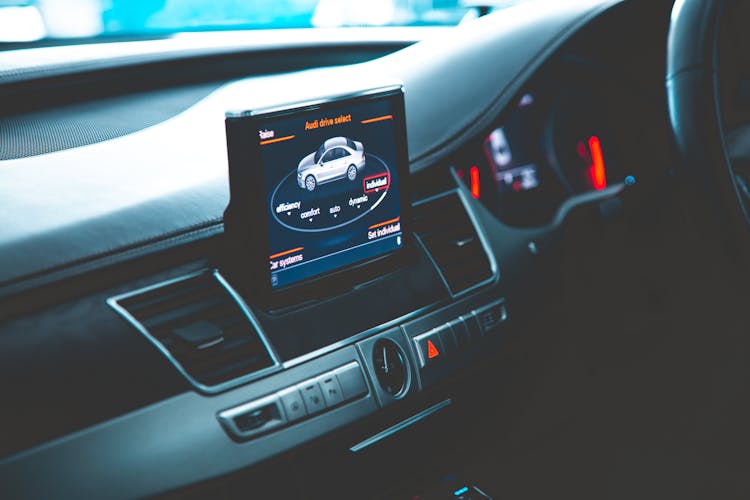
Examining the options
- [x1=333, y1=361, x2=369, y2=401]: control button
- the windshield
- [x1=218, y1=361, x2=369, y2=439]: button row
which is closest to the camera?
[x1=218, y1=361, x2=369, y2=439]: button row

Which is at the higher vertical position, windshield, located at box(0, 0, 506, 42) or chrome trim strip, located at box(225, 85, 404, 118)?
windshield, located at box(0, 0, 506, 42)

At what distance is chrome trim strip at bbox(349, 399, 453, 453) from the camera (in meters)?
1.56

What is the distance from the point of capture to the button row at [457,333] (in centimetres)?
163

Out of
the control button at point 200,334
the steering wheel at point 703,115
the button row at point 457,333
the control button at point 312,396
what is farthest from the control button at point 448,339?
the steering wheel at point 703,115

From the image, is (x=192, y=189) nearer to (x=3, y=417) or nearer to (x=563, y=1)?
(x=3, y=417)

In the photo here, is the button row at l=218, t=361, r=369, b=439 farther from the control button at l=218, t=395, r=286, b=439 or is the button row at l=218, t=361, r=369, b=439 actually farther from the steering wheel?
the steering wheel

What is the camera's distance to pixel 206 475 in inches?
52.3

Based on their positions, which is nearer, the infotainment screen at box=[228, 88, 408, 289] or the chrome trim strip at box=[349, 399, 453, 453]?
the infotainment screen at box=[228, 88, 408, 289]

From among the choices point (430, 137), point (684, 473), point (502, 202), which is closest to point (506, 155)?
point (502, 202)

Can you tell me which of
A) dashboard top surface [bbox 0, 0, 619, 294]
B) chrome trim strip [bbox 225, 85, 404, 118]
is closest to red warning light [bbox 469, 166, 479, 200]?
dashboard top surface [bbox 0, 0, 619, 294]

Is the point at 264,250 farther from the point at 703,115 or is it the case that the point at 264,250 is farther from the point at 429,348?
the point at 703,115

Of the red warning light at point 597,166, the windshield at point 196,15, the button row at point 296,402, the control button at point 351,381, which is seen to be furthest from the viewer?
the red warning light at point 597,166

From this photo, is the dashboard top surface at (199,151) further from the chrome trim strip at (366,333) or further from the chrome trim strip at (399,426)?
the chrome trim strip at (399,426)

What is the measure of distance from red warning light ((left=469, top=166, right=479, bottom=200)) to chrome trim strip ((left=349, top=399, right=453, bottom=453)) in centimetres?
48
